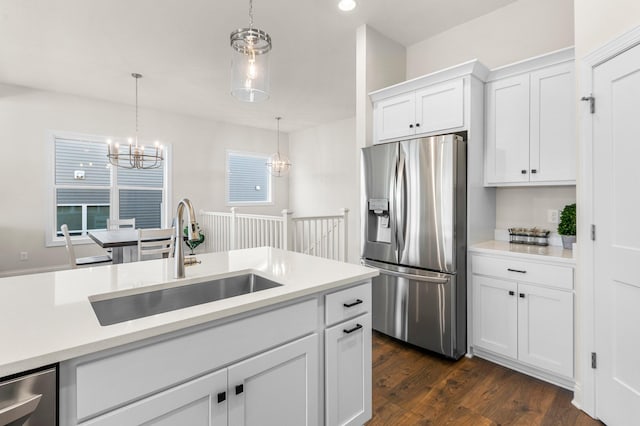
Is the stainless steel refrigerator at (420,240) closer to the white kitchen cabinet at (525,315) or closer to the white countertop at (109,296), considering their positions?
the white kitchen cabinet at (525,315)

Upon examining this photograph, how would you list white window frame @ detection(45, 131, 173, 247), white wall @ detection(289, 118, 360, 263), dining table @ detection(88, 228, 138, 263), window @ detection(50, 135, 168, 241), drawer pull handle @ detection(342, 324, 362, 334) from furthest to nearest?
white wall @ detection(289, 118, 360, 263) → window @ detection(50, 135, 168, 241) → white window frame @ detection(45, 131, 173, 247) → dining table @ detection(88, 228, 138, 263) → drawer pull handle @ detection(342, 324, 362, 334)

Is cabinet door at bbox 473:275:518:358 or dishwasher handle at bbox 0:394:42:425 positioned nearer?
dishwasher handle at bbox 0:394:42:425

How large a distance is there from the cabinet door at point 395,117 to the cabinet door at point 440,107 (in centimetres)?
7

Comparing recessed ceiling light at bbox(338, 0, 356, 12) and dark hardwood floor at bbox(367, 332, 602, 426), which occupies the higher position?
recessed ceiling light at bbox(338, 0, 356, 12)

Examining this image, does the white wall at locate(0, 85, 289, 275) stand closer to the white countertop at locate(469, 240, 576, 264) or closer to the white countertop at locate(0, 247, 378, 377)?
the white countertop at locate(0, 247, 378, 377)

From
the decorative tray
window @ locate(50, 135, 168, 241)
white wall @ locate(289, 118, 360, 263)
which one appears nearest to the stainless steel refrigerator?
the decorative tray

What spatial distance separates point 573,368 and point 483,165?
158cm

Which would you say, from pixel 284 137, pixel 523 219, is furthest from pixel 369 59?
pixel 284 137

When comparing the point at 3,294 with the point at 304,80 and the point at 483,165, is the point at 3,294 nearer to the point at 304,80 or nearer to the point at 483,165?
the point at 483,165

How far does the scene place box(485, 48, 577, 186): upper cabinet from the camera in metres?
2.33

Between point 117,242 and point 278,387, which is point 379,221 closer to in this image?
point 278,387

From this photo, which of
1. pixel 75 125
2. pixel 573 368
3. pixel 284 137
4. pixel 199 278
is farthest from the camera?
pixel 284 137

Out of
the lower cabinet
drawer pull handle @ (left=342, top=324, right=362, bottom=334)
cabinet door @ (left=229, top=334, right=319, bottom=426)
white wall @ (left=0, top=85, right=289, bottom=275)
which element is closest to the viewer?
the lower cabinet

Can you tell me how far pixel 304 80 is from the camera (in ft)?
14.8
